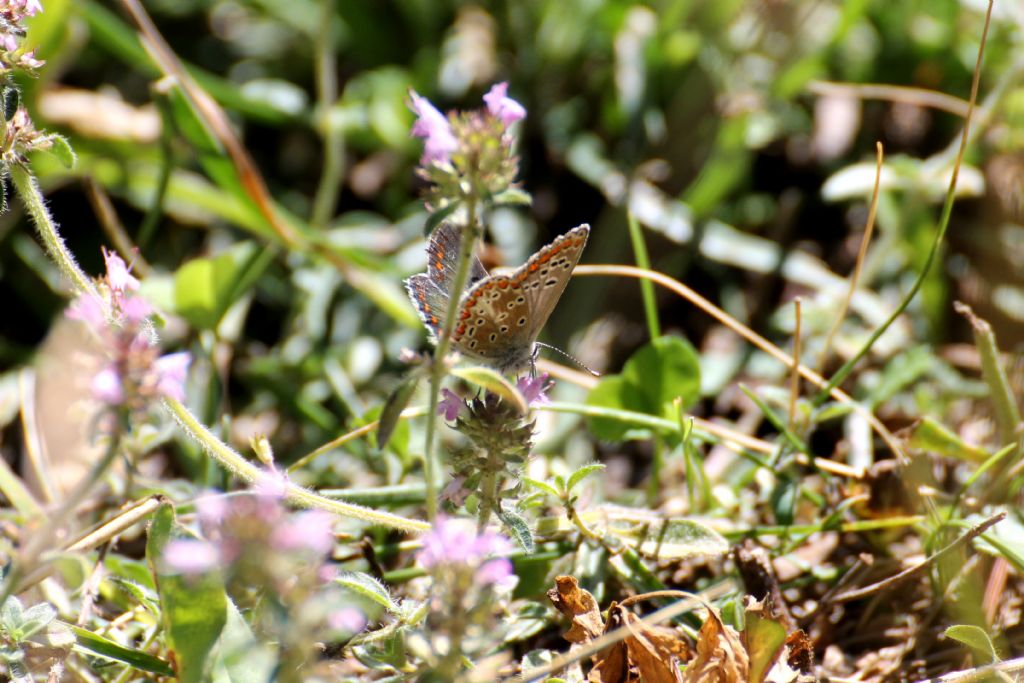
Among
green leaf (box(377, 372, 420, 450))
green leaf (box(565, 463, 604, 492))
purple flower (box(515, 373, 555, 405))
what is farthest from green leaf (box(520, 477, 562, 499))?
green leaf (box(377, 372, 420, 450))

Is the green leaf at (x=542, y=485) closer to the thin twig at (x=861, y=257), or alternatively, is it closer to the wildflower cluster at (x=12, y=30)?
Answer: the thin twig at (x=861, y=257)

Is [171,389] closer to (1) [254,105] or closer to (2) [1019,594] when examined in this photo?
(2) [1019,594]

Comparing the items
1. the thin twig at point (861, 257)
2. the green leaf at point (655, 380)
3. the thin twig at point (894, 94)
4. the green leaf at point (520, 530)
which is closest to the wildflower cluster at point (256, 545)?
the green leaf at point (520, 530)

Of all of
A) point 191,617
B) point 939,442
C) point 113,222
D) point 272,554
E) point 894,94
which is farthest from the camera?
point 894,94

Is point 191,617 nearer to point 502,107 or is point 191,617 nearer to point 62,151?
point 62,151

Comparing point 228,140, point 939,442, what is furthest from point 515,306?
point 228,140

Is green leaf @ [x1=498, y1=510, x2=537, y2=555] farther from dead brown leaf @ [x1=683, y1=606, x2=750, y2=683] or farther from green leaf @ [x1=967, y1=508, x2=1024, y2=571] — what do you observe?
green leaf @ [x1=967, y1=508, x2=1024, y2=571]

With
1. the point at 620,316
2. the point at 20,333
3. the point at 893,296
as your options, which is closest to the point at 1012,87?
the point at 893,296
